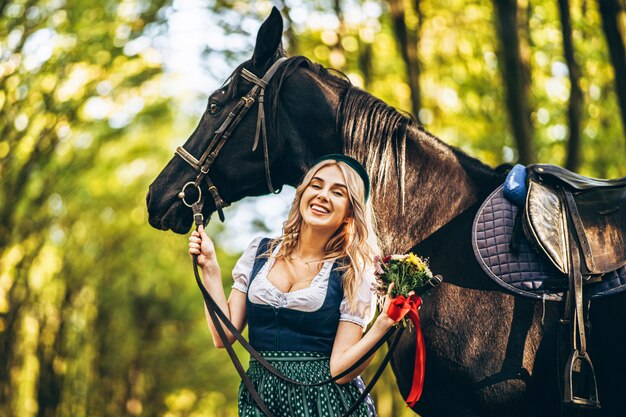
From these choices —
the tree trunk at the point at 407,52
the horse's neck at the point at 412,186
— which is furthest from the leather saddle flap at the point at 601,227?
the tree trunk at the point at 407,52

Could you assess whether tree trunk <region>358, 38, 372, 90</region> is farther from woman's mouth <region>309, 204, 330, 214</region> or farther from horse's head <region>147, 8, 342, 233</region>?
woman's mouth <region>309, 204, 330, 214</region>

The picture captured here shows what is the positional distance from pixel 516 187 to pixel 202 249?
1.54 metres

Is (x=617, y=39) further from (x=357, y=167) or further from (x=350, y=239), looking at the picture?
(x=350, y=239)

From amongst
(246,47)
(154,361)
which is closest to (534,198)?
(246,47)

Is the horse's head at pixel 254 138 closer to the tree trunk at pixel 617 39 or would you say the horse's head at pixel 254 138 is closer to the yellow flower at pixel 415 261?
the yellow flower at pixel 415 261

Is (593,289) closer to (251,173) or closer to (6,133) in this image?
(251,173)

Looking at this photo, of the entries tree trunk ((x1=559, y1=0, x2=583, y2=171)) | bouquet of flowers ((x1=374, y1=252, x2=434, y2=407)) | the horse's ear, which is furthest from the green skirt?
tree trunk ((x1=559, y1=0, x2=583, y2=171))

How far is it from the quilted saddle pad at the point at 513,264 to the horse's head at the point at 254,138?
959 mm

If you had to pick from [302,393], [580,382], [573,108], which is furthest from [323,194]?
[573,108]

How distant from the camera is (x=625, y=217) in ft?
12.3

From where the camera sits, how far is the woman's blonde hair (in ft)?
11.9

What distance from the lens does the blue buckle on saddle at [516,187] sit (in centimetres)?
379

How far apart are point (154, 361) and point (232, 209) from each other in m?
7.08

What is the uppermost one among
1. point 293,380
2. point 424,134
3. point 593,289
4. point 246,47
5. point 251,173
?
point 246,47
